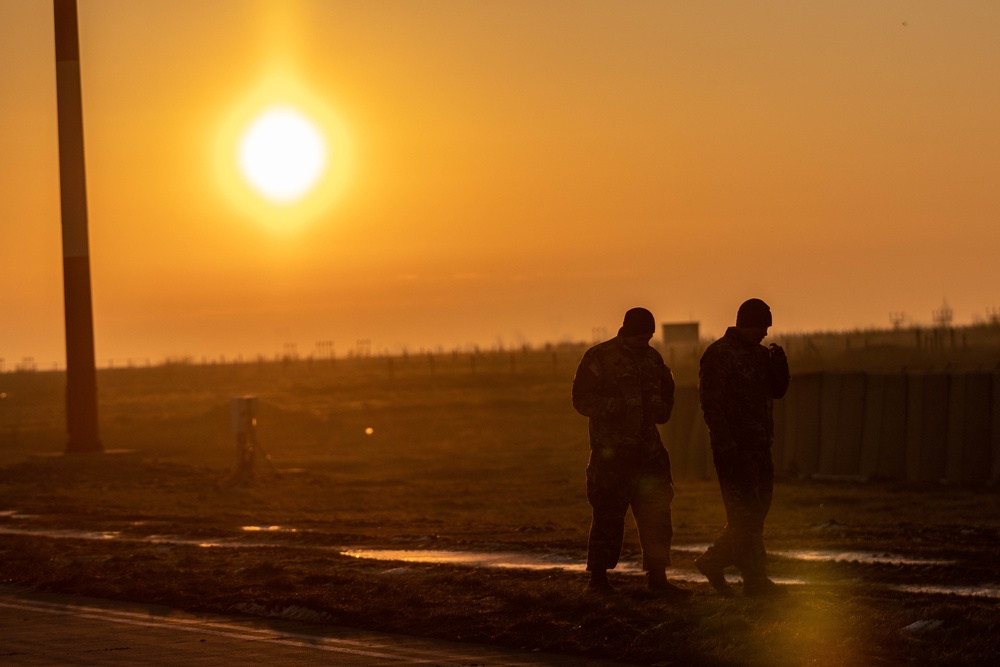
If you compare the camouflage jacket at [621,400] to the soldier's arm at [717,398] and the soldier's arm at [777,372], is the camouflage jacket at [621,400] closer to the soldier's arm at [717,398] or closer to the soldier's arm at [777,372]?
the soldier's arm at [717,398]

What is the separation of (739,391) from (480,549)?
5393 millimetres

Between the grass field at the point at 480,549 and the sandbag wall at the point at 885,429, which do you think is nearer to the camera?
the grass field at the point at 480,549

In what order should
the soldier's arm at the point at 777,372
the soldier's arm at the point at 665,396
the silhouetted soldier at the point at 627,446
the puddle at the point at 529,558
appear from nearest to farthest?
the soldier's arm at the point at 777,372, the silhouetted soldier at the point at 627,446, the soldier's arm at the point at 665,396, the puddle at the point at 529,558

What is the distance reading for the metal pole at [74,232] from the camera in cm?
3275

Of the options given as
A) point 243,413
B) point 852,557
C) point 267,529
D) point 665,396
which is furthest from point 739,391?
point 243,413

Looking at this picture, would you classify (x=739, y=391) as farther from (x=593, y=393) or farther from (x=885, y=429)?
(x=885, y=429)

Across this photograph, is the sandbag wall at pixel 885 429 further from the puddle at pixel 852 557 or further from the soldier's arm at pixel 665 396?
the soldier's arm at pixel 665 396

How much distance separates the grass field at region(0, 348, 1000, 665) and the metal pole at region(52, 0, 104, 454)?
170 centimetres

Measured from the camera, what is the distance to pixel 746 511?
35.7 feet

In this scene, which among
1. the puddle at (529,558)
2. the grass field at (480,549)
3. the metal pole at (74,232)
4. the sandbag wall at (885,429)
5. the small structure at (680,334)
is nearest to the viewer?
the grass field at (480,549)

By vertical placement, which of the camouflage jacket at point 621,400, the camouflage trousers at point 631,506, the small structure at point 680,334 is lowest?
the small structure at point 680,334

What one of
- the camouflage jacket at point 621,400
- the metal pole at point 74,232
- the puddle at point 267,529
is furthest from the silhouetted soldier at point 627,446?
the metal pole at point 74,232

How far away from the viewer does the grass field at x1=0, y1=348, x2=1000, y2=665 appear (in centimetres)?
976

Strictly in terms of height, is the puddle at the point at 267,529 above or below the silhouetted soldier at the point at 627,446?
below
